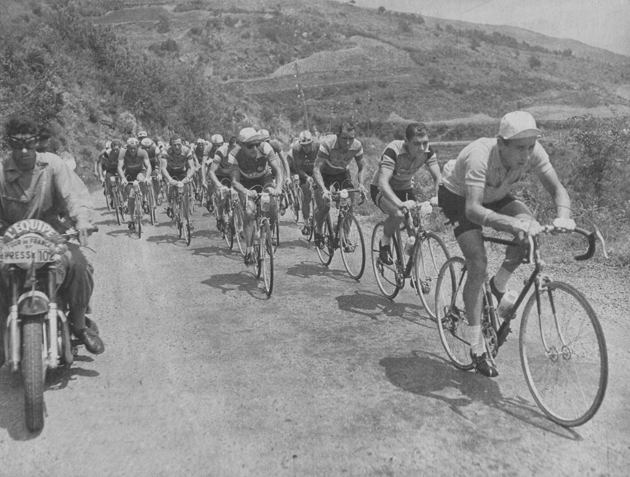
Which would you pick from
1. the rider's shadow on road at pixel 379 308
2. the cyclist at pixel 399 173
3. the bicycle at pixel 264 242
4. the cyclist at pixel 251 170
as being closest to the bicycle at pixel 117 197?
the cyclist at pixel 251 170

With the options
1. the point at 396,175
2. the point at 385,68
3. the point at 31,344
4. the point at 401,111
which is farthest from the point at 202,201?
the point at 385,68

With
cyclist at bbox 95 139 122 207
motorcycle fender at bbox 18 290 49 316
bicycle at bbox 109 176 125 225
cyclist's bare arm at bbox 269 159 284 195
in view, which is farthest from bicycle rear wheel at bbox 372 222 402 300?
cyclist at bbox 95 139 122 207

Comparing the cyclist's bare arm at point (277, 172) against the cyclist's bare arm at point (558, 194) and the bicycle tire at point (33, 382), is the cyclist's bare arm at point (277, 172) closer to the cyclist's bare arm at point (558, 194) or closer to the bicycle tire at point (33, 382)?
the cyclist's bare arm at point (558, 194)

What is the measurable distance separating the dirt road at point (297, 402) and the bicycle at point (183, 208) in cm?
445

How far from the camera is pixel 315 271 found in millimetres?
9227

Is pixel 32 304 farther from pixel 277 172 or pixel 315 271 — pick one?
pixel 315 271

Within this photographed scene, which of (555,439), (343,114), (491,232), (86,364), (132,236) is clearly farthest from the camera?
(343,114)

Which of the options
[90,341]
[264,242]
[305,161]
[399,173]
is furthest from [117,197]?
[90,341]

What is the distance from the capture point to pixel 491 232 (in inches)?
449

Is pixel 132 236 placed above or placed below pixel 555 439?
below

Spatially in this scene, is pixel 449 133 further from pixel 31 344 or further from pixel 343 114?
pixel 31 344

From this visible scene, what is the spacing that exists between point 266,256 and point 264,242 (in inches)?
7.7

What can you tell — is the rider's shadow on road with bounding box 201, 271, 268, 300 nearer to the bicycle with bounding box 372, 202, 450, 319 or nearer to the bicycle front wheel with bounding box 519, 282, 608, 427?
the bicycle with bounding box 372, 202, 450, 319

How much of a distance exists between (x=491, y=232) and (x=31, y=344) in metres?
9.08
